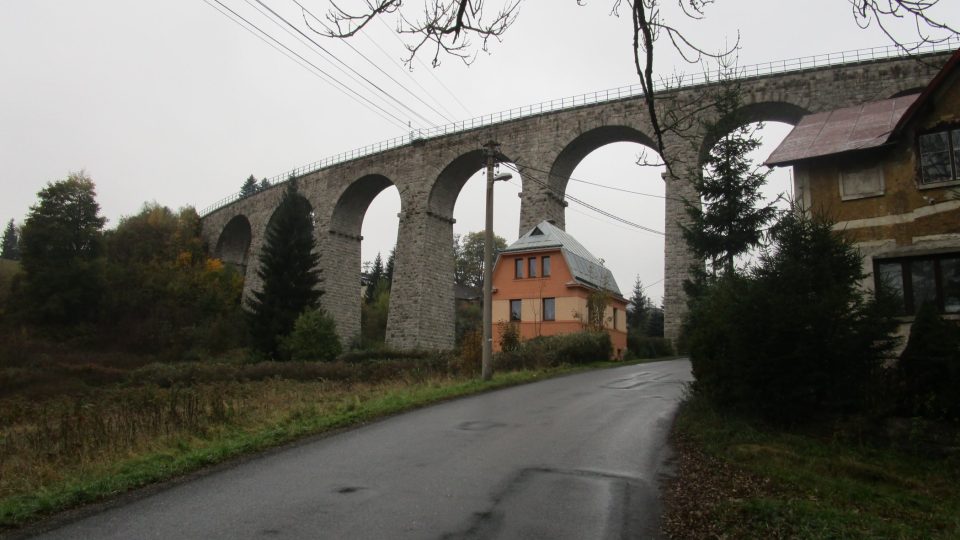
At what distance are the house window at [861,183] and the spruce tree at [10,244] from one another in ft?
382

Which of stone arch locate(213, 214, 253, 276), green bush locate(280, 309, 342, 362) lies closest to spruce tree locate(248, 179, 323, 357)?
green bush locate(280, 309, 342, 362)

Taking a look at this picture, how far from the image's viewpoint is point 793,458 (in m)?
7.82

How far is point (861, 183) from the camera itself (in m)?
13.6

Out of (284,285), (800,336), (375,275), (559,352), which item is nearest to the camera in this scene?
(800,336)

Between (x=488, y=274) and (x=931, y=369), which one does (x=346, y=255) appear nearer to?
(x=488, y=274)

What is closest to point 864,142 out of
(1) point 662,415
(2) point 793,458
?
(1) point 662,415

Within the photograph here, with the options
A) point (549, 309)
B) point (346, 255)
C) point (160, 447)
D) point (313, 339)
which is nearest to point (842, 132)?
point (160, 447)

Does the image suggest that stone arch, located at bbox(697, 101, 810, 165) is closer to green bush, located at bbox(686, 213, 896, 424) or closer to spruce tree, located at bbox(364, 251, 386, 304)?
green bush, located at bbox(686, 213, 896, 424)

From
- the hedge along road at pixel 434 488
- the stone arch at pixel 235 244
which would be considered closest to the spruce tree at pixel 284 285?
the stone arch at pixel 235 244

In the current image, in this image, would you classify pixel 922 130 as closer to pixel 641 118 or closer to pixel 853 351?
pixel 853 351

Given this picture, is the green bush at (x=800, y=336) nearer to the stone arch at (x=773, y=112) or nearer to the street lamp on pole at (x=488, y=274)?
the street lamp on pole at (x=488, y=274)

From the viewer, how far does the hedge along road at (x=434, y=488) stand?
17.0 ft

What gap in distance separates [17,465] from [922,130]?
15417 mm

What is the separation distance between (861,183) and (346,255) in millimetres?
34621
